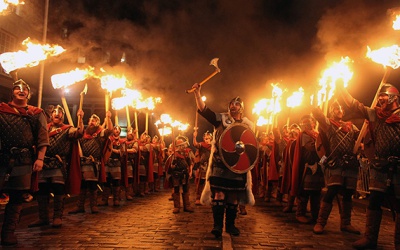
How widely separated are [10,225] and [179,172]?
14.2ft

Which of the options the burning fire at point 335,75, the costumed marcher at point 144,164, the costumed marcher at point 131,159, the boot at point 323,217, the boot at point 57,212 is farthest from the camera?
the costumed marcher at point 144,164

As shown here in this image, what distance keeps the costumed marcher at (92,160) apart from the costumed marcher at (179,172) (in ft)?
5.58

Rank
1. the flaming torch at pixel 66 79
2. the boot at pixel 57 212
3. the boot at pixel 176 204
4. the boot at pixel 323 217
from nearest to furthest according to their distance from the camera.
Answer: the boot at pixel 323 217 < the boot at pixel 57 212 < the flaming torch at pixel 66 79 < the boot at pixel 176 204

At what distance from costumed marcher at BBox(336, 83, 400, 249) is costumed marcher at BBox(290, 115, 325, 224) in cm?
185

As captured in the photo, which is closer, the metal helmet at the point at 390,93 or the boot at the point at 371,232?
the boot at the point at 371,232

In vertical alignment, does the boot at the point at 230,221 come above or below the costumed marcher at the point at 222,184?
below

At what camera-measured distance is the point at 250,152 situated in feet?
18.8

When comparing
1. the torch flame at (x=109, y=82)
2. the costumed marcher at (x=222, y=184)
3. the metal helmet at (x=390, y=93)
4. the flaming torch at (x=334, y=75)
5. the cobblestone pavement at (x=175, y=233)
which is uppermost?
the torch flame at (x=109, y=82)

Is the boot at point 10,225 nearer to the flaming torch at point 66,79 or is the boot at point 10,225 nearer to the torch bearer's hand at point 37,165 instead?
the torch bearer's hand at point 37,165

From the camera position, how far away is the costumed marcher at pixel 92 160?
316 inches

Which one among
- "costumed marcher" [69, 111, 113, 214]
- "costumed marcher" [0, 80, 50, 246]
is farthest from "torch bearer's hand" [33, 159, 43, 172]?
"costumed marcher" [69, 111, 113, 214]

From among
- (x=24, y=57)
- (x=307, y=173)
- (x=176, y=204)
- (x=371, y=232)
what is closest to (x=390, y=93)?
(x=371, y=232)

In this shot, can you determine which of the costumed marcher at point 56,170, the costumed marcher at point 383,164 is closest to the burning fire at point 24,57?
the costumed marcher at point 56,170

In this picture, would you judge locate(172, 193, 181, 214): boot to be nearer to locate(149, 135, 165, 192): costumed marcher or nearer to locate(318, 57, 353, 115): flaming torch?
locate(318, 57, 353, 115): flaming torch
